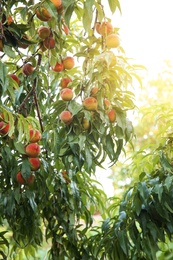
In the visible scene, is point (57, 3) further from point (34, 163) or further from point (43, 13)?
point (34, 163)

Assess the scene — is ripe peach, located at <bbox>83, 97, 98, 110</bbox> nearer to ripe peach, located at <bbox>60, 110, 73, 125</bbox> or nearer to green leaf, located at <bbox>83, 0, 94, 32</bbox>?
ripe peach, located at <bbox>60, 110, 73, 125</bbox>

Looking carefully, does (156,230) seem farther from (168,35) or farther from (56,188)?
(168,35)

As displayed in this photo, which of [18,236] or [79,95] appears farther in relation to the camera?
[18,236]

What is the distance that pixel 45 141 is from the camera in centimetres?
132

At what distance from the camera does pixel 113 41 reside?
3.56ft

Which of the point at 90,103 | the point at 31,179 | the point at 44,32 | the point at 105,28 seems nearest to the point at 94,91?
the point at 90,103

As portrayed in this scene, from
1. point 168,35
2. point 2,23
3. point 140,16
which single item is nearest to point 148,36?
point 168,35

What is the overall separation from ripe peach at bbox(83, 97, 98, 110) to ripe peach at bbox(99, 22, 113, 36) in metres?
0.17

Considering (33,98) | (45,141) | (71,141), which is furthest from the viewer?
(33,98)

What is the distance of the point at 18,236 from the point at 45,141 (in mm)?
411

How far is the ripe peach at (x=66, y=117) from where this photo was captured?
1120mm

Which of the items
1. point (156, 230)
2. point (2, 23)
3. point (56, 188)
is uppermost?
point (2, 23)

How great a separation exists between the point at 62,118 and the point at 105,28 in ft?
0.81

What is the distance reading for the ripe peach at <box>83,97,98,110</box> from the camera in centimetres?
108
